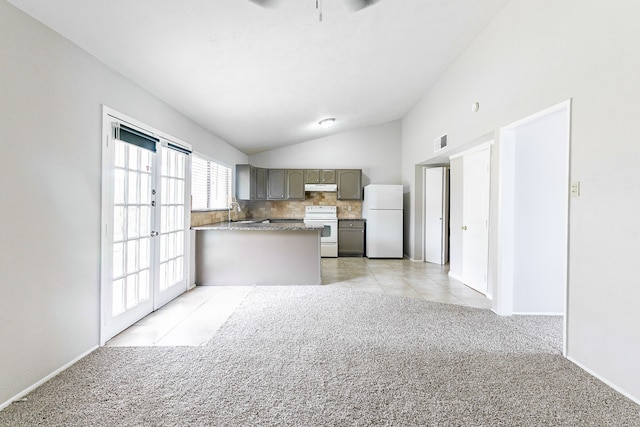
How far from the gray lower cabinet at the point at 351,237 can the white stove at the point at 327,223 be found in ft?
0.51

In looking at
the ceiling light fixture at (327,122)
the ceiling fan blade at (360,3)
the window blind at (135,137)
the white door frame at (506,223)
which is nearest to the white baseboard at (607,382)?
the white door frame at (506,223)

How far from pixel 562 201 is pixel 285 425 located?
3.57 metres

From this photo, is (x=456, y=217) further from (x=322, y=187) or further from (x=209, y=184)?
(x=209, y=184)

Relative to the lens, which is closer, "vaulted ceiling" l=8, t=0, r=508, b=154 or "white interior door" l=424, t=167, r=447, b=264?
"vaulted ceiling" l=8, t=0, r=508, b=154

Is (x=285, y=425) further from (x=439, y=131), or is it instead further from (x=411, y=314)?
(x=439, y=131)

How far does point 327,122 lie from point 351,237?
2.69m

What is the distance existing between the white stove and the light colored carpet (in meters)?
4.01

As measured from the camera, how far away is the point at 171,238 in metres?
3.90

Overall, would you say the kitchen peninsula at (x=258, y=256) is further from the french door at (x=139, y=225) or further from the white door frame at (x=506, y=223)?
the white door frame at (x=506, y=223)

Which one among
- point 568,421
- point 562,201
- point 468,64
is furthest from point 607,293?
point 468,64

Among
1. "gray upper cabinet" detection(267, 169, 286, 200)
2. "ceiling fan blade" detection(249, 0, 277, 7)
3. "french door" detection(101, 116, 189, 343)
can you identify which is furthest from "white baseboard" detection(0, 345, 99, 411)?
"gray upper cabinet" detection(267, 169, 286, 200)

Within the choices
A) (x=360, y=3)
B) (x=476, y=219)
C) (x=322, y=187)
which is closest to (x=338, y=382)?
(x=360, y=3)

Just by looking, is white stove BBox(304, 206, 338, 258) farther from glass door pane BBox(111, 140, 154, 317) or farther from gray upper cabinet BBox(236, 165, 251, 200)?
glass door pane BBox(111, 140, 154, 317)

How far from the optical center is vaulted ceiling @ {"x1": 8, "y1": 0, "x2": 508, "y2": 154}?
83.1 inches
